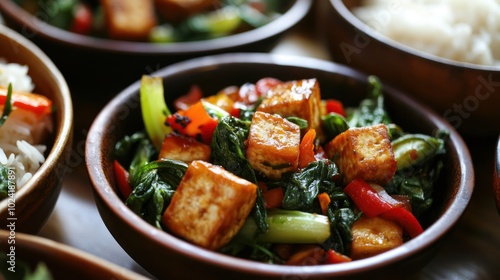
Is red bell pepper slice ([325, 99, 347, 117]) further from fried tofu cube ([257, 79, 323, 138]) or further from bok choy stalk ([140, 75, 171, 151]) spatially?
bok choy stalk ([140, 75, 171, 151])

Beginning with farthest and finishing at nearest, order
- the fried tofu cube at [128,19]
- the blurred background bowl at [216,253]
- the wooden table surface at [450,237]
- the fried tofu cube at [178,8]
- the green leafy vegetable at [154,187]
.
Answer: the fried tofu cube at [178,8] → the fried tofu cube at [128,19] → the wooden table surface at [450,237] → the green leafy vegetable at [154,187] → the blurred background bowl at [216,253]

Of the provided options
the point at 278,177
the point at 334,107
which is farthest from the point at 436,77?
the point at 278,177

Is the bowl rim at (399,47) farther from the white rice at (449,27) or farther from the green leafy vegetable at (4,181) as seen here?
the green leafy vegetable at (4,181)

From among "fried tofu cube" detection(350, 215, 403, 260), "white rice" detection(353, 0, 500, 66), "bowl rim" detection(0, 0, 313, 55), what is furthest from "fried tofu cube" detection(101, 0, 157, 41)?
"fried tofu cube" detection(350, 215, 403, 260)

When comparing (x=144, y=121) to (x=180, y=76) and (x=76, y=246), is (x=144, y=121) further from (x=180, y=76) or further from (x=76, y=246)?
(x=76, y=246)

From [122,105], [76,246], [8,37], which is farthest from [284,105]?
[8,37]

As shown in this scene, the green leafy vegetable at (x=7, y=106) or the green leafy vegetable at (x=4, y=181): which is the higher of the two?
Result: the green leafy vegetable at (x=7, y=106)

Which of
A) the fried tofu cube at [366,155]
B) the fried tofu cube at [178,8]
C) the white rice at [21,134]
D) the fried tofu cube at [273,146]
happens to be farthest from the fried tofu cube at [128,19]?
the fried tofu cube at [366,155]
